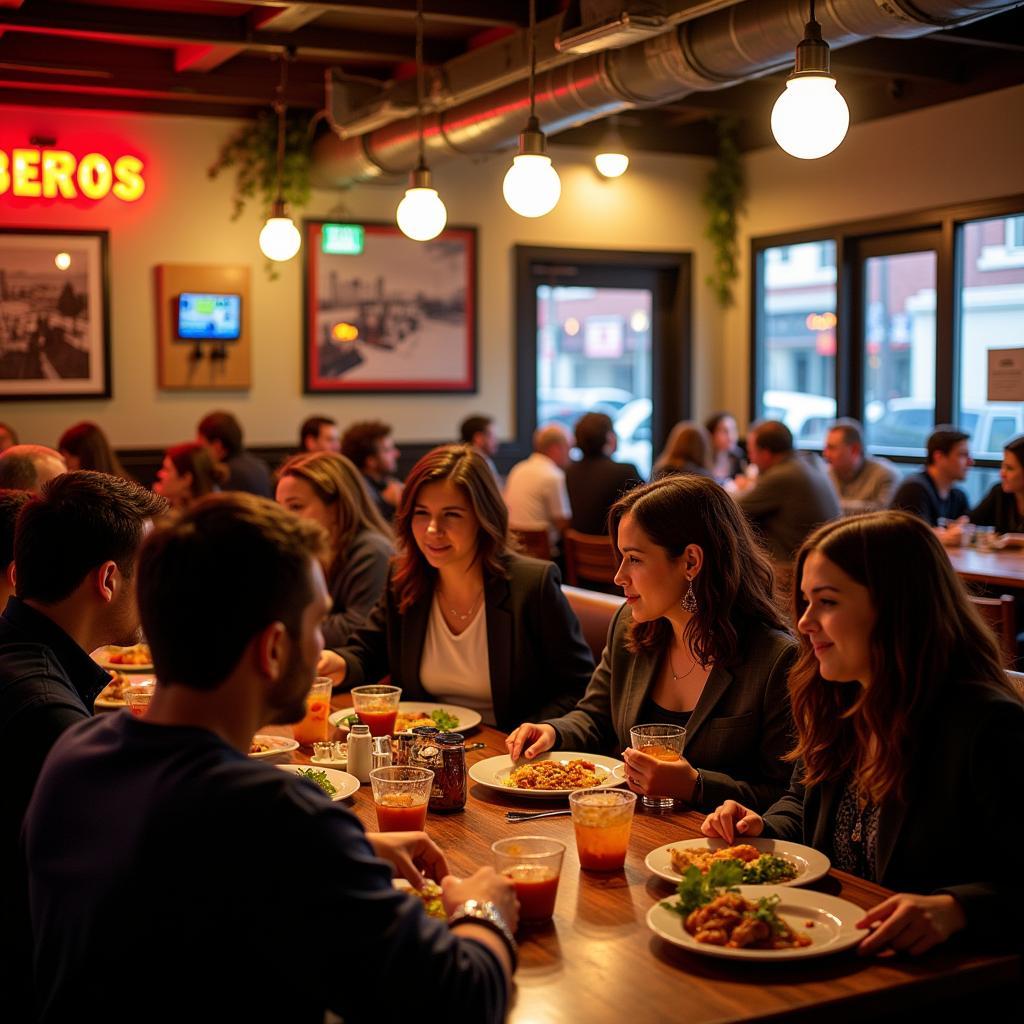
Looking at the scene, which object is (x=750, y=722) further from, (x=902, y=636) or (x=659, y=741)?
(x=902, y=636)

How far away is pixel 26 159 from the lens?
790 cm

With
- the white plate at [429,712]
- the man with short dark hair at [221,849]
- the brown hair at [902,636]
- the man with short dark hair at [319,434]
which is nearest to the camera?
the man with short dark hair at [221,849]

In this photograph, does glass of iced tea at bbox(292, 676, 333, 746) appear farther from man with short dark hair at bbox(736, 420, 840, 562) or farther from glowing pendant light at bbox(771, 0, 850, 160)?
man with short dark hair at bbox(736, 420, 840, 562)

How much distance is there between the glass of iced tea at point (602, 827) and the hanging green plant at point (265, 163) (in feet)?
22.7

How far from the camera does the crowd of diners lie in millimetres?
1488

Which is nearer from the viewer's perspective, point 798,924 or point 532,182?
point 798,924

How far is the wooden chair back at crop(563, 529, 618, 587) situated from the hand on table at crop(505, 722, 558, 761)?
3.25 m

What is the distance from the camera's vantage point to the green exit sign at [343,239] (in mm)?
8766

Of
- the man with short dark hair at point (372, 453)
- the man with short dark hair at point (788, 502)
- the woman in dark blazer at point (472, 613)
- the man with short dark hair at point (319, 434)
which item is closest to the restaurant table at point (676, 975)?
the woman in dark blazer at point (472, 613)

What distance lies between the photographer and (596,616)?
4254 millimetres

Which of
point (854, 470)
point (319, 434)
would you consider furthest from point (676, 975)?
point (854, 470)

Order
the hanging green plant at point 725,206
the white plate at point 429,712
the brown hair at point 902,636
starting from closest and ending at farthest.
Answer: the brown hair at point 902,636
the white plate at point 429,712
the hanging green plant at point 725,206

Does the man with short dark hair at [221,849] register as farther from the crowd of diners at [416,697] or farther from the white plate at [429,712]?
the white plate at [429,712]

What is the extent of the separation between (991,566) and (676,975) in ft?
15.4
